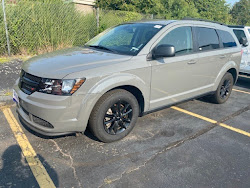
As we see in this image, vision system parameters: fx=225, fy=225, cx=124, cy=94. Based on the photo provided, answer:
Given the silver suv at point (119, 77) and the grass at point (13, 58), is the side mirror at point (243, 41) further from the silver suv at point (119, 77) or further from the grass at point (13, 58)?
the grass at point (13, 58)

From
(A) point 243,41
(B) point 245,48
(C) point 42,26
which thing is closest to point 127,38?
(A) point 243,41

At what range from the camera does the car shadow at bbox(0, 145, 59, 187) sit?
8.11 ft

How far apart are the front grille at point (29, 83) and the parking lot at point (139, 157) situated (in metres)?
0.80

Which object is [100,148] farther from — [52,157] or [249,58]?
[249,58]

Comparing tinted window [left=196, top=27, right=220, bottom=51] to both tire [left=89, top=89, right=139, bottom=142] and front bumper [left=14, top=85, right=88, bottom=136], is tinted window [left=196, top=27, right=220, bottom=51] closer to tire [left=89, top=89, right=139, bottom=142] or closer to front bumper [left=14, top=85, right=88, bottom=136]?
tire [left=89, top=89, right=139, bottom=142]

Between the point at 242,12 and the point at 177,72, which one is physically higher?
the point at 242,12

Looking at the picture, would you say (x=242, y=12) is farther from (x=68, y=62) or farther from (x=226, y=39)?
(x=68, y=62)

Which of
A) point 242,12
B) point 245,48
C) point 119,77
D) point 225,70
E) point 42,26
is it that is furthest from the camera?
point 242,12

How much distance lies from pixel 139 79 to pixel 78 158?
1389 millimetres

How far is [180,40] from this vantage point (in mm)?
3883

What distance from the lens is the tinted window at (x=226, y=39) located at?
190 inches

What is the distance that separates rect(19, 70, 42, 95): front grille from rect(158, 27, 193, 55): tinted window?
6.38 feet

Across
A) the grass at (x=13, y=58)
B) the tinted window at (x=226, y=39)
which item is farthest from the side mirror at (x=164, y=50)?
the grass at (x=13, y=58)

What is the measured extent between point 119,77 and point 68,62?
0.72m
